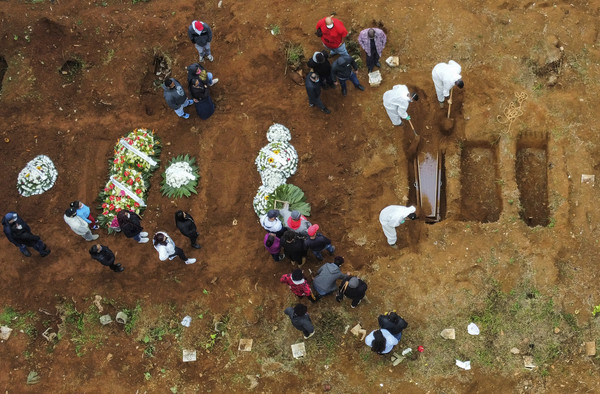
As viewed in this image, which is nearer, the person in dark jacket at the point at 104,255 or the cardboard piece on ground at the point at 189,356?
the person in dark jacket at the point at 104,255

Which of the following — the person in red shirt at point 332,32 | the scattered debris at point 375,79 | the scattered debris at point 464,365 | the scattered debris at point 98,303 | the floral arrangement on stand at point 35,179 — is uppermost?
the person in red shirt at point 332,32

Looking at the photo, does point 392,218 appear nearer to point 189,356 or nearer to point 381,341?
point 381,341

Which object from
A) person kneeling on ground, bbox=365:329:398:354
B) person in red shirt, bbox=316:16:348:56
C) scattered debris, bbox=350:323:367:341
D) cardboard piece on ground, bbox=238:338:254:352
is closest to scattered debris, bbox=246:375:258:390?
cardboard piece on ground, bbox=238:338:254:352

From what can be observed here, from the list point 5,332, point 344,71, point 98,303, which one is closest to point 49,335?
point 5,332

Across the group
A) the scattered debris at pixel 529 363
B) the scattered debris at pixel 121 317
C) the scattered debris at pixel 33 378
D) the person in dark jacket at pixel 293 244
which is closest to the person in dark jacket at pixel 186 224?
the person in dark jacket at pixel 293 244

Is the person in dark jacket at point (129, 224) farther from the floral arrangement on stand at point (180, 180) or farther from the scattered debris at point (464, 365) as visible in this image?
the scattered debris at point (464, 365)

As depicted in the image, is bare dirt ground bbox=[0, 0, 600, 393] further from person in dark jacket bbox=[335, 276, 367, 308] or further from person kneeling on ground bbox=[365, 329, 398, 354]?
person kneeling on ground bbox=[365, 329, 398, 354]
